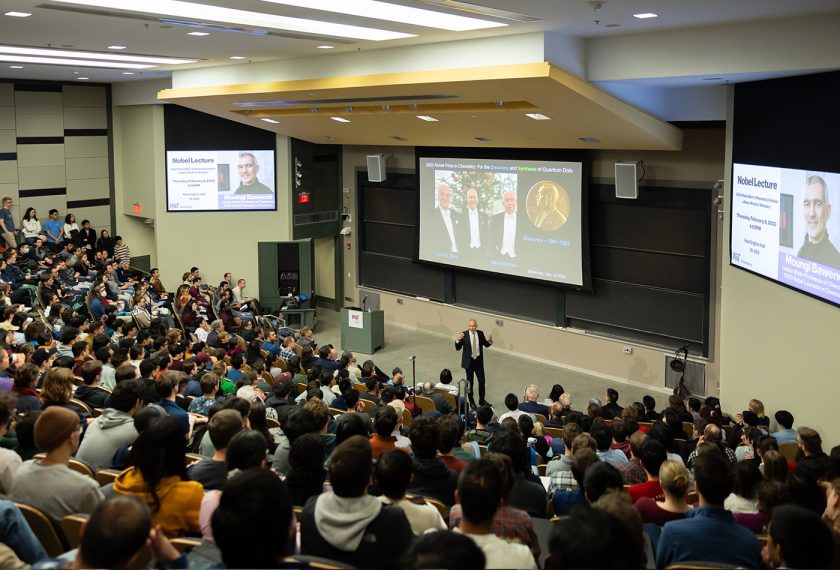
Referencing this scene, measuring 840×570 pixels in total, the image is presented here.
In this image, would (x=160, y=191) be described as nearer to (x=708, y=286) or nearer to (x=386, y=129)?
(x=386, y=129)

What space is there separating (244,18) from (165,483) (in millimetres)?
5880

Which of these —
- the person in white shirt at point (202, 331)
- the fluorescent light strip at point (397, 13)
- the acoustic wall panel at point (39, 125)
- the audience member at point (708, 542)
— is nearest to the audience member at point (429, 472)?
the audience member at point (708, 542)

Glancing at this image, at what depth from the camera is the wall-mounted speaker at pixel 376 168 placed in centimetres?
1566

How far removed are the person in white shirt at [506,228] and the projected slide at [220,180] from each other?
4998 millimetres

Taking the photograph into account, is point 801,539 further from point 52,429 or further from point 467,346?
point 467,346

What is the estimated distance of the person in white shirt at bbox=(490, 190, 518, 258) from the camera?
13578 mm

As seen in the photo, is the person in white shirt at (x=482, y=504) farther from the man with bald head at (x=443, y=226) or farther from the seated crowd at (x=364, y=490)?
the man with bald head at (x=443, y=226)

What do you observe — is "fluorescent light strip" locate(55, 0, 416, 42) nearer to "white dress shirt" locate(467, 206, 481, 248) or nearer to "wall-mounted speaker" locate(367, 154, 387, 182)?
"white dress shirt" locate(467, 206, 481, 248)

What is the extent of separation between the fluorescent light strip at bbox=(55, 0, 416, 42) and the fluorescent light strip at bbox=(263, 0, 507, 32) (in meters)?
0.66

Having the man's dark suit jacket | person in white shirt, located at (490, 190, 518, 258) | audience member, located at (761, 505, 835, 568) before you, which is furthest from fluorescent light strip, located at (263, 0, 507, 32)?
audience member, located at (761, 505, 835, 568)

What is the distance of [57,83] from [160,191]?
3.03 meters

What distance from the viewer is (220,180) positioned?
54.5ft

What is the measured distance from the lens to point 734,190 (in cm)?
973

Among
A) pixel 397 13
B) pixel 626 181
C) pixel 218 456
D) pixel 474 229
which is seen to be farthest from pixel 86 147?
pixel 218 456
